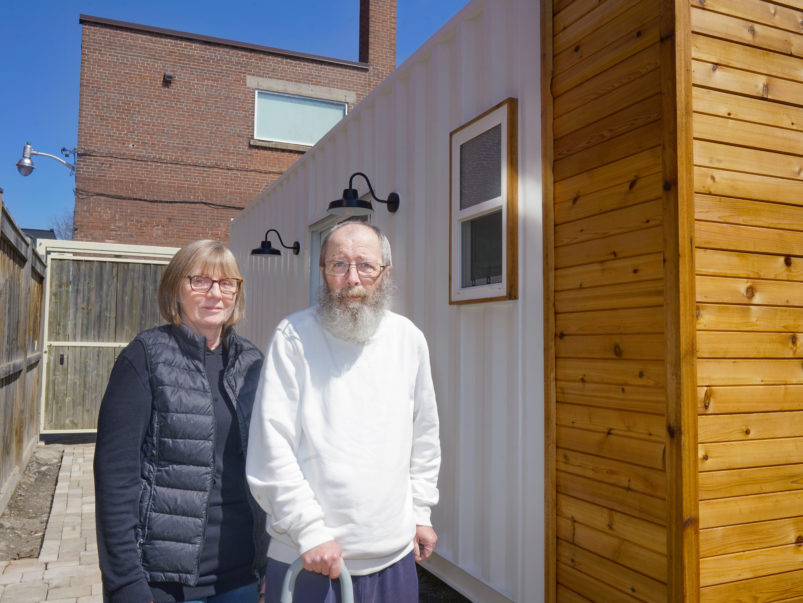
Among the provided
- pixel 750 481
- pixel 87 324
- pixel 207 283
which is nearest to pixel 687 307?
pixel 750 481

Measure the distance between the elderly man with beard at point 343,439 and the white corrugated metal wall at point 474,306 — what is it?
1.25 m

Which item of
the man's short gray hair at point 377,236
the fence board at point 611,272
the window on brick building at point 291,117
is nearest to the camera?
the man's short gray hair at point 377,236

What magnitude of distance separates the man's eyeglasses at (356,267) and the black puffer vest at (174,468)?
1.64 feet

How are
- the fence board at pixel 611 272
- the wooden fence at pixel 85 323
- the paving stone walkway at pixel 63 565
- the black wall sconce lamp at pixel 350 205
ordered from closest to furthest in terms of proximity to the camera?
the fence board at pixel 611 272
the paving stone walkway at pixel 63 565
the black wall sconce lamp at pixel 350 205
the wooden fence at pixel 85 323

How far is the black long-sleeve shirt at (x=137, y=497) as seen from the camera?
5.44 feet

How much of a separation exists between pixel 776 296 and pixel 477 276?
4.97ft

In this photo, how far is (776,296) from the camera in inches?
101

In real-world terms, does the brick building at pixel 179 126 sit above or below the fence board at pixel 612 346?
above

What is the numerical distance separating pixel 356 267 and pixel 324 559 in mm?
826

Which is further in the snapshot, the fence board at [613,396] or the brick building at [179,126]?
the brick building at [179,126]

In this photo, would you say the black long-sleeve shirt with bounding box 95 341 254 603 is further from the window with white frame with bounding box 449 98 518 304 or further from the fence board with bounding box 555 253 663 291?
the window with white frame with bounding box 449 98 518 304

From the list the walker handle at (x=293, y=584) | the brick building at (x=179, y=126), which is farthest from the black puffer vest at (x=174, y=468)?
the brick building at (x=179, y=126)

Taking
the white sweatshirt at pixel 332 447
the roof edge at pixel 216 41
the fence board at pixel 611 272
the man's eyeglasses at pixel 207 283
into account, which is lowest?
A: the white sweatshirt at pixel 332 447

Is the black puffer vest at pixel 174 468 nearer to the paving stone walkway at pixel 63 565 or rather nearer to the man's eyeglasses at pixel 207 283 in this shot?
the man's eyeglasses at pixel 207 283
